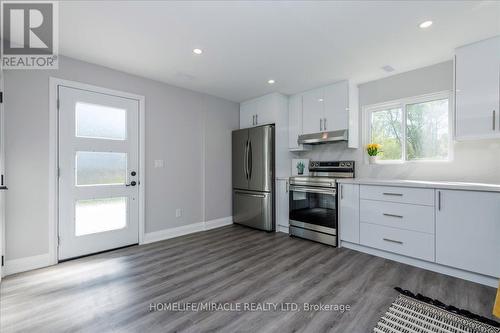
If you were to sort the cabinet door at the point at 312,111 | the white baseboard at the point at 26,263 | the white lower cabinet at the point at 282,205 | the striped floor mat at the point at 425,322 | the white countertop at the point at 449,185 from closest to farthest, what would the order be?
the striped floor mat at the point at 425,322 → the white countertop at the point at 449,185 → the white baseboard at the point at 26,263 → the cabinet door at the point at 312,111 → the white lower cabinet at the point at 282,205

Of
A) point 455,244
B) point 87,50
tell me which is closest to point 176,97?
point 87,50

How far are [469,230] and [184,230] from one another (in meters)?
3.64

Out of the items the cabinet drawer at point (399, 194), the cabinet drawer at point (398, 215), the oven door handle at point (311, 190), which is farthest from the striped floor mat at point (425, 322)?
the oven door handle at point (311, 190)

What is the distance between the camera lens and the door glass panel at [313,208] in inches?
130

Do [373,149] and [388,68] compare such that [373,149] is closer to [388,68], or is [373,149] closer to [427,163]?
[427,163]

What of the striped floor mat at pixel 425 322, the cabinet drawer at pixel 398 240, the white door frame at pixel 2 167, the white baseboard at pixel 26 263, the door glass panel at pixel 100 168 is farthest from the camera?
the door glass panel at pixel 100 168

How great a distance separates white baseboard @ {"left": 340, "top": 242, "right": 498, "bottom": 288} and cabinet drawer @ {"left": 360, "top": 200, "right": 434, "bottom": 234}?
0.36 m

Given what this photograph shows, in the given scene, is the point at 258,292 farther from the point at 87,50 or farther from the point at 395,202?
the point at 87,50

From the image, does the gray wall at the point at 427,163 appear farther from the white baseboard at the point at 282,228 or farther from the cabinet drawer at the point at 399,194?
the white baseboard at the point at 282,228

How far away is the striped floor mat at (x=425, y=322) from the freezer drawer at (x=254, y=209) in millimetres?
2291

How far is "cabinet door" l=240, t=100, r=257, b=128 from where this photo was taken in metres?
4.42

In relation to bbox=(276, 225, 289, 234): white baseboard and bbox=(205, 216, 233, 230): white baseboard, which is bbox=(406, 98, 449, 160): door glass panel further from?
bbox=(205, 216, 233, 230): white baseboard

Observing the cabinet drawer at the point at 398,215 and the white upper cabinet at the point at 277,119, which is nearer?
the cabinet drawer at the point at 398,215

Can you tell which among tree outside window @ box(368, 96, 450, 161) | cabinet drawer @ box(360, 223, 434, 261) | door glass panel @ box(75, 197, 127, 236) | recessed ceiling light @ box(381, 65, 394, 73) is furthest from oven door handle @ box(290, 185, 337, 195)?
door glass panel @ box(75, 197, 127, 236)
